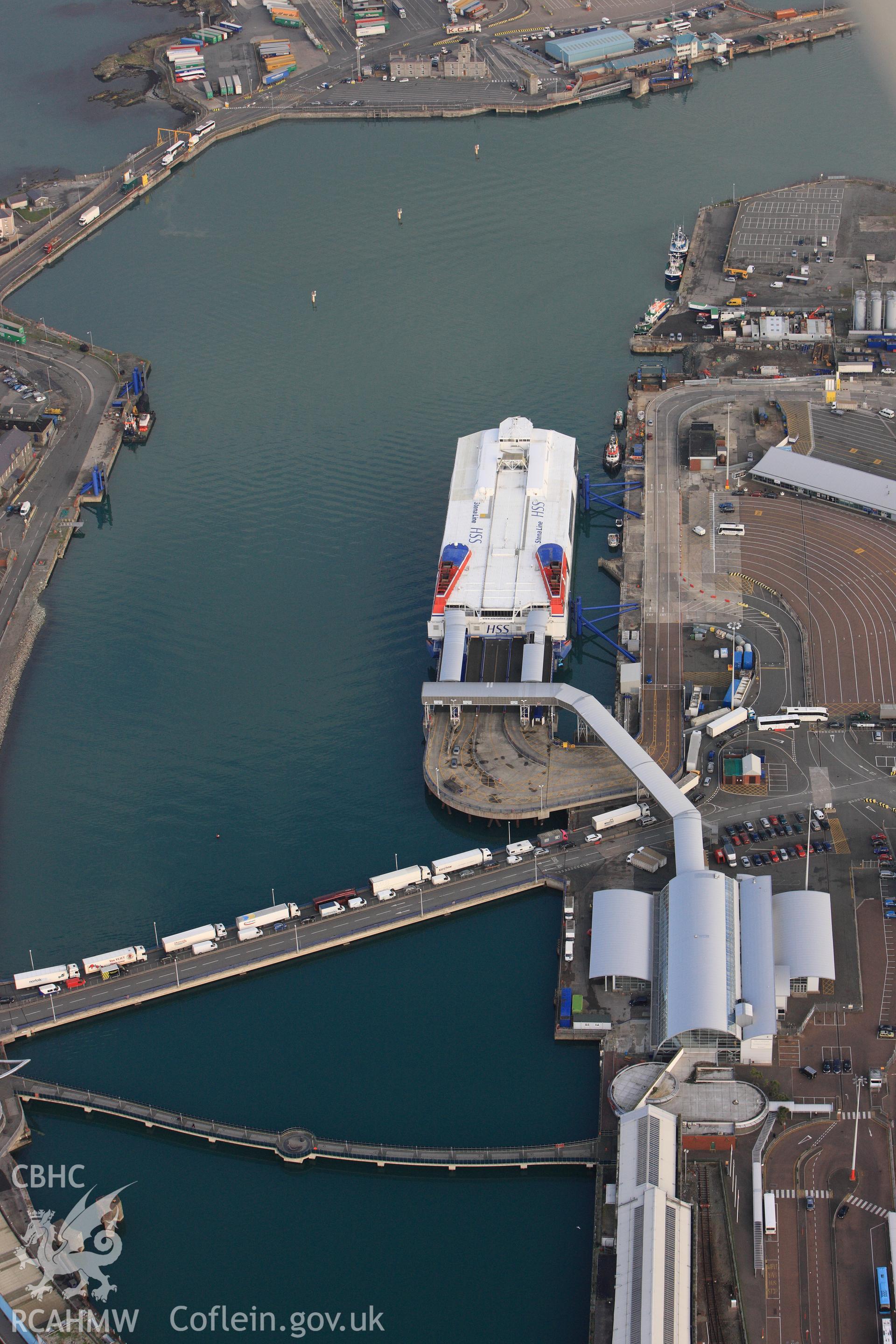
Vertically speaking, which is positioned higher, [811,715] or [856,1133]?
[811,715]

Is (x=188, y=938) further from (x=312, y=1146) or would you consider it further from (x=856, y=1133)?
(x=856, y=1133)

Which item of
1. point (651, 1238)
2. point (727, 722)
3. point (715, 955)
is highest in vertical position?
point (727, 722)

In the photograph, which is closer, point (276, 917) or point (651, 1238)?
point (651, 1238)

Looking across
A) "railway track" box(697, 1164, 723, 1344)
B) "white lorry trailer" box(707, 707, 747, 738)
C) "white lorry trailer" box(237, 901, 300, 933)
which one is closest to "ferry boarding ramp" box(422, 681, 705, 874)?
"white lorry trailer" box(707, 707, 747, 738)

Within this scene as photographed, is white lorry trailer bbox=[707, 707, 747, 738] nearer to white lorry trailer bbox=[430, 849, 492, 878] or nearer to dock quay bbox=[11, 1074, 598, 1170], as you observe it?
white lorry trailer bbox=[430, 849, 492, 878]

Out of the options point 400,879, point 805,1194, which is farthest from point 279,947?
point 805,1194

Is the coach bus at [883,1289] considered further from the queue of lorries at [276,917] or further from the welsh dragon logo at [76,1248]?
the welsh dragon logo at [76,1248]

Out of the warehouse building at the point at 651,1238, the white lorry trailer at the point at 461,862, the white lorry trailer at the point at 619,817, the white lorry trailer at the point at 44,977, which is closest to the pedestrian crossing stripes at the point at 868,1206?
the warehouse building at the point at 651,1238
